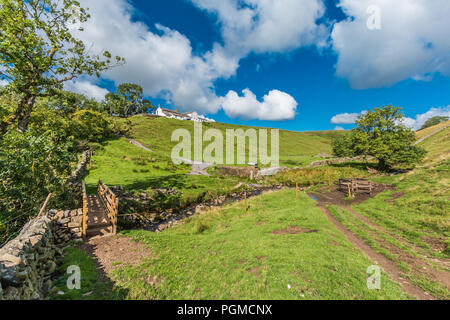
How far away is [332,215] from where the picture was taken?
50.8 ft

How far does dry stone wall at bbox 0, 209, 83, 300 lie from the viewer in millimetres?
4295

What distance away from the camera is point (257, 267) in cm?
714

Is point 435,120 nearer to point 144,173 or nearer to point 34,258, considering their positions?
point 144,173

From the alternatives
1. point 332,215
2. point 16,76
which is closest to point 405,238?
point 332,215

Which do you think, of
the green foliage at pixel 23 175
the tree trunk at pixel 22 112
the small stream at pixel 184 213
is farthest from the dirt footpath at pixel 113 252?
the tree trunk at pixel 22 112

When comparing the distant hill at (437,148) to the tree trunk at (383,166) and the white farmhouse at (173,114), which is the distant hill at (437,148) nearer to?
the tree trunk at (383,166)

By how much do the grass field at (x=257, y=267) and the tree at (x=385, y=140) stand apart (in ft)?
104

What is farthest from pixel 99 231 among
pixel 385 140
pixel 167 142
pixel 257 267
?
pixel 167 142

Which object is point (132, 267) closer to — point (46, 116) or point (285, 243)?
point (285, 243)

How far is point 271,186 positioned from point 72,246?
1208 inches

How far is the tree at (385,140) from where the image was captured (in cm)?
3158

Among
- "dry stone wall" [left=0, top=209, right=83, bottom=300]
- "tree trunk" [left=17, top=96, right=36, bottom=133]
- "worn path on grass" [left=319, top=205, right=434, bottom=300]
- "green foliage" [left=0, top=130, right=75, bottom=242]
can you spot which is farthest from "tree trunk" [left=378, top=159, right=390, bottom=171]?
"tree trunk" [left=17, top=96, right=36, bottom=133]

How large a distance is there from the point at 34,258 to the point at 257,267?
8.58m
